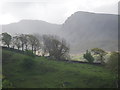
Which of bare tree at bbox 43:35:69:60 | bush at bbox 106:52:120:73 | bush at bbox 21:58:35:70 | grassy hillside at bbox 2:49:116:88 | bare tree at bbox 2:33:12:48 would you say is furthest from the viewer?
bare tree at bbox 43:35:69:60

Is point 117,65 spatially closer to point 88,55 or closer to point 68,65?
point 68,65

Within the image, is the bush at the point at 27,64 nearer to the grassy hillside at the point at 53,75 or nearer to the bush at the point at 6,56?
the grassy hillside at the point at 53,75

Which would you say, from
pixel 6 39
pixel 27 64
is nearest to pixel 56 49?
pixel 6 39

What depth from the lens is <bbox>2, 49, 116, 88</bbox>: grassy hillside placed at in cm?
9319

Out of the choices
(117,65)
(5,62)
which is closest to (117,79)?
(117,65)

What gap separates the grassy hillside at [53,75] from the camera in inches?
3669

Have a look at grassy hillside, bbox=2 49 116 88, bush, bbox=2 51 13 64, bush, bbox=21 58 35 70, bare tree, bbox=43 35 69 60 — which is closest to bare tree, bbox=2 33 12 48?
bush, bbox=2 51 13 64

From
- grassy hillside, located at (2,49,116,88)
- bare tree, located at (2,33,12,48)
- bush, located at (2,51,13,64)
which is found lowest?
grassy hillside, located at (2,49,116,88)

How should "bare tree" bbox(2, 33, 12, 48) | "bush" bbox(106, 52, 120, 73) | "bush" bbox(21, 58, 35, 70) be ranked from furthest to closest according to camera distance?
"bare tree" bbox(2, 33, 12, 48)
"bush" bbox(21, 58, 35, 70)
"bush" bbox(106, 52, 120, 73)

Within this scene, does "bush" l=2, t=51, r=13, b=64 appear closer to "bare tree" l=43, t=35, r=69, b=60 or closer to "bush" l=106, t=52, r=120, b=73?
"bare tree" l=43, t=35, r=69, b=60

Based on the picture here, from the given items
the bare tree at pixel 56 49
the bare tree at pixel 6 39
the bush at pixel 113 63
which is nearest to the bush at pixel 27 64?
the bush at pixel 113 63

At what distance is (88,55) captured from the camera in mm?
144500

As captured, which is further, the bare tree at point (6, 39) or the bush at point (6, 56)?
the bare tree at point (6, 39)

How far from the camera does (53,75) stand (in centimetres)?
10262
